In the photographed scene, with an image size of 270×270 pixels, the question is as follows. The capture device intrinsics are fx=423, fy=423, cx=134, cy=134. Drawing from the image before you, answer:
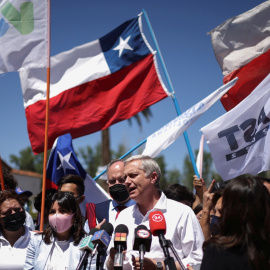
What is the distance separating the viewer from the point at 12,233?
178 inches

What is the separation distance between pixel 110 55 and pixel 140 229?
6135mm

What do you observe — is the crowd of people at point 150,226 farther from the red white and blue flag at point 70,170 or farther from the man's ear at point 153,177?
the red white and blue flag at point 70,170

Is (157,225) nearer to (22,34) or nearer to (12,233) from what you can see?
(12,233)

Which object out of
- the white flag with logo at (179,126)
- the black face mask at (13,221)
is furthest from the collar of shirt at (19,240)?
the white flag with logo at (179,126)

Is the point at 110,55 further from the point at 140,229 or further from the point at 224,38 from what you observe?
the point at 140,229

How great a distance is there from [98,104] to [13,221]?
13.4ft

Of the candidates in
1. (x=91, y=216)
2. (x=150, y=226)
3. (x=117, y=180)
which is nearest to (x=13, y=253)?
(x=91, y=216)

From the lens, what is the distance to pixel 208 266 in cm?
238

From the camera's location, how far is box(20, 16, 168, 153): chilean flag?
7957 millimetres

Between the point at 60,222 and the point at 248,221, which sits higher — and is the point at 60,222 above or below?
below

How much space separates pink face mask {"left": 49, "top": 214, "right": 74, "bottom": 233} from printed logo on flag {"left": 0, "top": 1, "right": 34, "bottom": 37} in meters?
3.57

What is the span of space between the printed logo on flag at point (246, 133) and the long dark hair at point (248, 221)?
3.12 meters

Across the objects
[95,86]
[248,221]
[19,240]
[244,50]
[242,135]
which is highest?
[95,86]

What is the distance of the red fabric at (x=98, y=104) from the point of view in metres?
7.92
